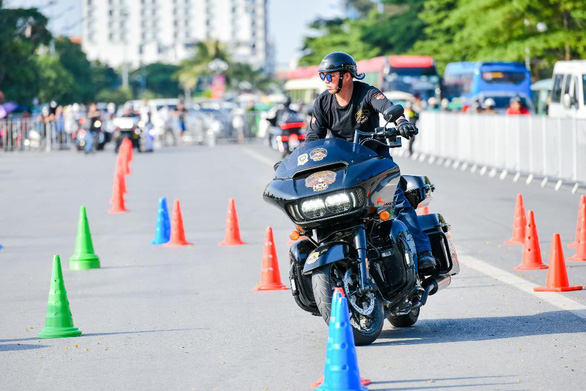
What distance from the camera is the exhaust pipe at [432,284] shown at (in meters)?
8.20

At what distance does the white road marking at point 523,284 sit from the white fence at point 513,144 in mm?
10006

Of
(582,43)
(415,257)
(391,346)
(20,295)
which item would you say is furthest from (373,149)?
(582,43)

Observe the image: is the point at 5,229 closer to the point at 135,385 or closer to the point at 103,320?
the point at 103,320

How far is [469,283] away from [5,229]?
8400 mm

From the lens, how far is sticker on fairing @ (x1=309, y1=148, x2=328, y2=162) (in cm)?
757

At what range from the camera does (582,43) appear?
146 feet

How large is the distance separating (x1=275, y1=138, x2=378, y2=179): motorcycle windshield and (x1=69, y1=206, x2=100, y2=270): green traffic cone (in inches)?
208

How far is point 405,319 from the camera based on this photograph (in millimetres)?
8383

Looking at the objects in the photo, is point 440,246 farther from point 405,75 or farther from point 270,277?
point 405,75

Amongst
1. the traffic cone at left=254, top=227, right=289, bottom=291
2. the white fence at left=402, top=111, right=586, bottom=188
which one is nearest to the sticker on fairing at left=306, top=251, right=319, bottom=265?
the traffic cone at left=254, top=227, right=289, bottom=291

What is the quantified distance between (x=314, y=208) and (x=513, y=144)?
1910 cm

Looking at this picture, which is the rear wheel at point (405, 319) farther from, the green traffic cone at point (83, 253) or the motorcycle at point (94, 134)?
the motorcycle at point (94, 134)

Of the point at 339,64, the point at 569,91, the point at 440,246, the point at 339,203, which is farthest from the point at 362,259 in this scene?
the point at 569,91

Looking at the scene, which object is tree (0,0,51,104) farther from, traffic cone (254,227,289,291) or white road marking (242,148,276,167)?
traffic cone (254,227,289,291)
